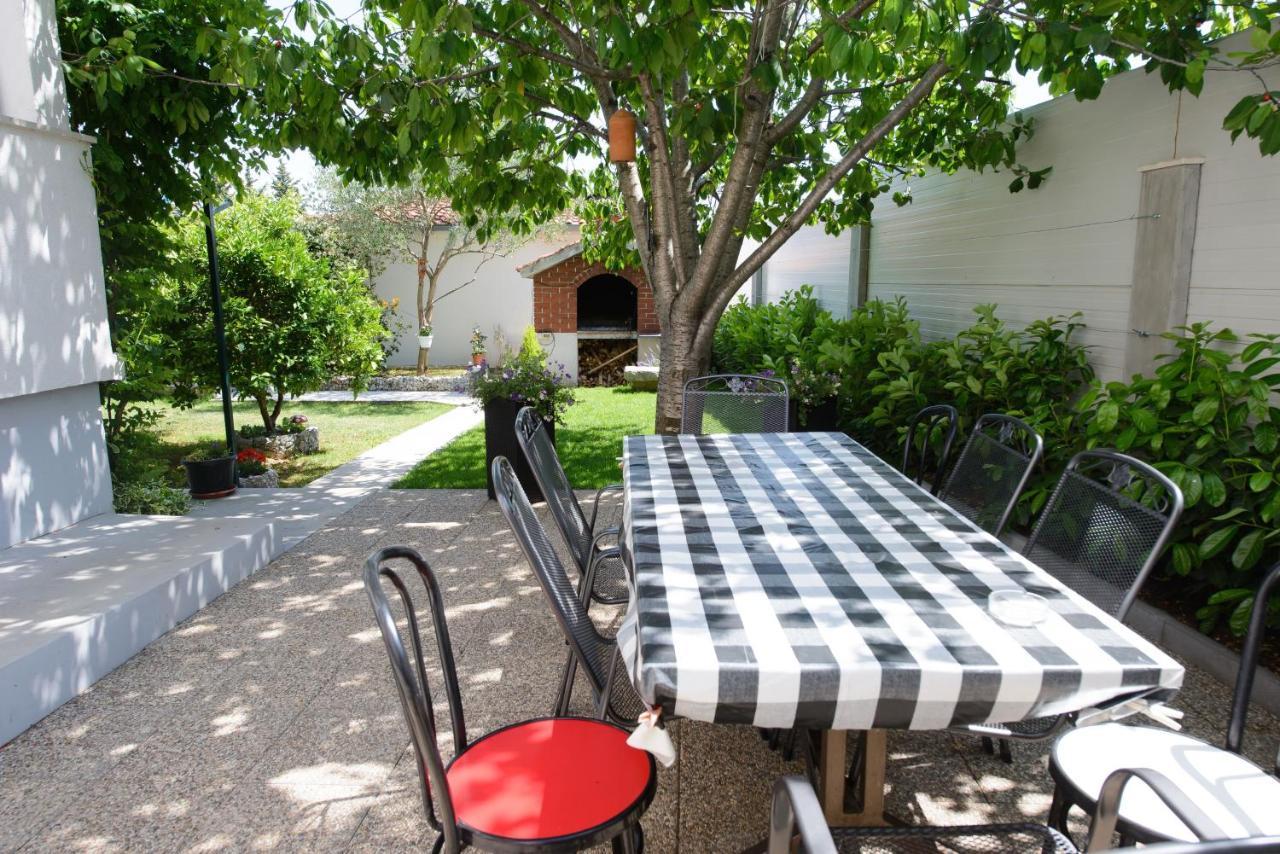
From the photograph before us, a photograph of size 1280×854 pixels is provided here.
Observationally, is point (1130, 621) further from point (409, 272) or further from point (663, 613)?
point (409, 272)

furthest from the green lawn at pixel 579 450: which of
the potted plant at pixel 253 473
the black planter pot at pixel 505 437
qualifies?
the potted plant at pixel 253 473

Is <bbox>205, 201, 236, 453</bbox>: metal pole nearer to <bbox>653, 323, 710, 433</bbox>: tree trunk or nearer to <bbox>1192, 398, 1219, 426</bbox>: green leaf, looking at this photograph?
<bbox>653, 323, 710, 433</bbox>: tree trunk

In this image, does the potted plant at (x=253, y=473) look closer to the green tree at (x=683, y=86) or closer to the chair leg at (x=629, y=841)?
the green tree at (x=683, y=86)

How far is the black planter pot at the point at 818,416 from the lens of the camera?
22.4ft

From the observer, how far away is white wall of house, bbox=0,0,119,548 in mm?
4117

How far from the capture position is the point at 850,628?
179 cm

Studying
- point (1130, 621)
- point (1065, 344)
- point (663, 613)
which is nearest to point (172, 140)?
point (663, 613)

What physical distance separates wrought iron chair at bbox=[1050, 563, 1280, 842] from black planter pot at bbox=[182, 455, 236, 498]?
5882mm

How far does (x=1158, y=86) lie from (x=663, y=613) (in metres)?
4.01

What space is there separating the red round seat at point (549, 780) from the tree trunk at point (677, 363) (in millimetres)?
3452

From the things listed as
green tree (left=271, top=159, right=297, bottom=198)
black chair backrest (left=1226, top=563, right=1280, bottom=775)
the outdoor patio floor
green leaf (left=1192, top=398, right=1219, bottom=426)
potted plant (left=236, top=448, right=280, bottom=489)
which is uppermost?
green tree (left=271, top=159, right=297, bottom=198)

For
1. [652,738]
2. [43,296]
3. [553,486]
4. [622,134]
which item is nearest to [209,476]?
[43,296]

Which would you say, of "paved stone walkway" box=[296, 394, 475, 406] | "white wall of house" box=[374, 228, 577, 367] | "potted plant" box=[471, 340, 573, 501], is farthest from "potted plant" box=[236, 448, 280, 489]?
"white wall of house" box=[374, 228, 577, 367]

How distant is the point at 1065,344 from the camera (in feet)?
15.8
